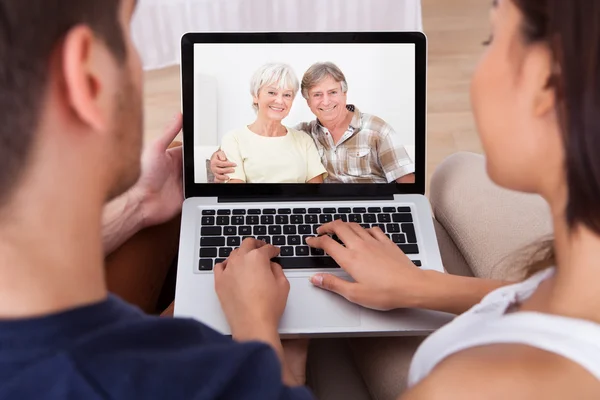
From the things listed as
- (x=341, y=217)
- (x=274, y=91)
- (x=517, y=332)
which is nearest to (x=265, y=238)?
(x=341, y=217)

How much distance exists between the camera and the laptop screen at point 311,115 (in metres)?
0.99

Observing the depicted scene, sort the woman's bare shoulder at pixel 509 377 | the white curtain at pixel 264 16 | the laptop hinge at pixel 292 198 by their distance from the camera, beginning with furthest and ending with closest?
the white curtain at pixel 264 16 < the laptop hinge at pixel 292 198 < the woman's bare shoulder at pixel 509 377

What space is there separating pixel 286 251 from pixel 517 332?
1.45 feet

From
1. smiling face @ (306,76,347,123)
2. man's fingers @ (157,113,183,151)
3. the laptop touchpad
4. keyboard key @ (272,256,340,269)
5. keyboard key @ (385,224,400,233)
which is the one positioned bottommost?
the laptop touchpad

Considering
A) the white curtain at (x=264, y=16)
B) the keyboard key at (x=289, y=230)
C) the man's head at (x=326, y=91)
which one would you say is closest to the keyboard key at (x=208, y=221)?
the keyboard key at (x=289, y=230)

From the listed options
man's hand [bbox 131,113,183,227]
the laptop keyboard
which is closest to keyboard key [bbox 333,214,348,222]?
the laptop keyboard

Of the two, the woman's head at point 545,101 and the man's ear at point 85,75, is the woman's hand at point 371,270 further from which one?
the man's ear at point 85,75

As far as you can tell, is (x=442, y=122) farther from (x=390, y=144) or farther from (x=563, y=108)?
(x=563, y=108)

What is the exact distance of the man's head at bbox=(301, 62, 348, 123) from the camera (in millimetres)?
999

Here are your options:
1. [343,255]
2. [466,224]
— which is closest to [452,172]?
[466,224]

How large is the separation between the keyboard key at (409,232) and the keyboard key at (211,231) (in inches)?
10.6

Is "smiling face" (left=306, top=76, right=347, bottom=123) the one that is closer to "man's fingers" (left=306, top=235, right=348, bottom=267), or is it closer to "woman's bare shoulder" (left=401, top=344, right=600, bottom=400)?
"man's fingers" (left=306, top=235, right=348, bottom=267)

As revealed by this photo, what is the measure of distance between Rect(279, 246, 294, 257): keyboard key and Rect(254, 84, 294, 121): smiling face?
20 cm

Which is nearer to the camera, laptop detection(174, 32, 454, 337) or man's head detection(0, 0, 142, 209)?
man's head detection(0, 0, 142, 209)
